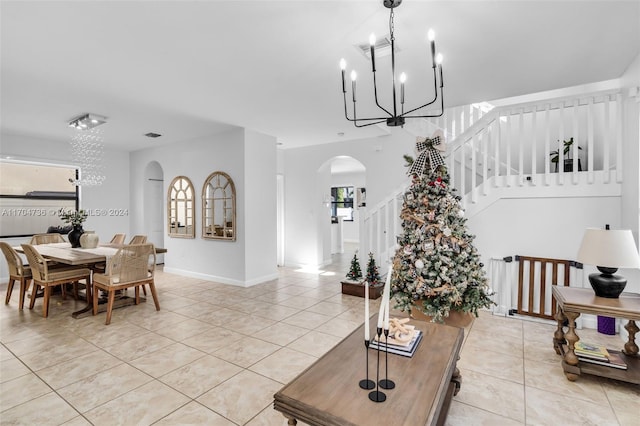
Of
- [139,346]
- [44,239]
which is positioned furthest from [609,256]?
[44,239]

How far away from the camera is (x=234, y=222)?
17.7ft

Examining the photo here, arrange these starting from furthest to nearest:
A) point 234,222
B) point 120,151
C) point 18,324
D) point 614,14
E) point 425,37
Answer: point 120,151, point 234,222, point 18,324, point 425,37, point 614,14

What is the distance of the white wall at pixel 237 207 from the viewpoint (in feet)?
17.7

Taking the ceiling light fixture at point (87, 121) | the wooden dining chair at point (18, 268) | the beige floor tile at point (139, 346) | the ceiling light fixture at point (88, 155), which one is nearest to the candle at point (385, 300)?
the beige floor tile at point (139, 346)

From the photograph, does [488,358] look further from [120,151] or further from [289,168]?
[120,151]

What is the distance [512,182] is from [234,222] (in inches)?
161

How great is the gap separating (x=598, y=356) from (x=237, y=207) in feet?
15.6

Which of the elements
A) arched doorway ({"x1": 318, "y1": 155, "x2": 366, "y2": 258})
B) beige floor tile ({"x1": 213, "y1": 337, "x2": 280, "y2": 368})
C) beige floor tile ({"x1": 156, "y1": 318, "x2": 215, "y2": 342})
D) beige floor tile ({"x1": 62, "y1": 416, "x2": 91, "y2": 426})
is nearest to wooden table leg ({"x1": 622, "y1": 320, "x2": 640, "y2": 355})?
beige floor tile ({"x1": 213, "y1": 337, "x2": 280, "y2": 368})

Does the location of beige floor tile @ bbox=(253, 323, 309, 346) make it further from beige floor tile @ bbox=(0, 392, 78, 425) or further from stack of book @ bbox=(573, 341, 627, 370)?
stack of book @ bbox=(573, 341, 627, 370)

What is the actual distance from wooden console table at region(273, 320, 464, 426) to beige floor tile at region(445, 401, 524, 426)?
0.82 feet

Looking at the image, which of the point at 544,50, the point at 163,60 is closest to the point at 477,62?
the point at 544,50

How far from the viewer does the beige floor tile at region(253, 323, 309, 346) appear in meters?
3.25

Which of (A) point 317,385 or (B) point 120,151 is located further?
(B) point 120,151

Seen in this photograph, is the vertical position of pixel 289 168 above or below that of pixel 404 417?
above
